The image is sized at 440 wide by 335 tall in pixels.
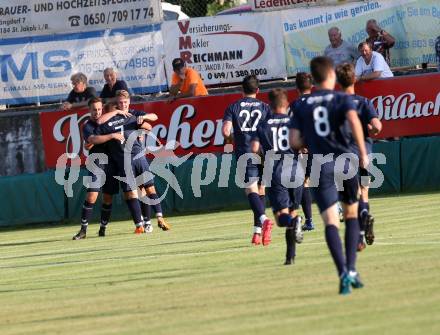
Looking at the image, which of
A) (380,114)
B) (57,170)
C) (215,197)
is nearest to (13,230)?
(57,170)

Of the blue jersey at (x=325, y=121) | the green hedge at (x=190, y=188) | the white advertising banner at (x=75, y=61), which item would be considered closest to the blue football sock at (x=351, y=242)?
the blue jersey at (x=325, y=121)

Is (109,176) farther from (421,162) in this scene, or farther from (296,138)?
(296,138)

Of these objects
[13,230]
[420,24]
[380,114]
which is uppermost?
[420,24]

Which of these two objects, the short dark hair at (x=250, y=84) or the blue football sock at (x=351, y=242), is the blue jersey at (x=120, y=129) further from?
the blue football sock at (x=351, y=242)

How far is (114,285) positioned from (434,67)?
43.6 feet

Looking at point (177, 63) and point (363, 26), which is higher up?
point (363, 26)

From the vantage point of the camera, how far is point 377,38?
2477cm

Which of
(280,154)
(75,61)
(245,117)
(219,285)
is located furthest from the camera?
(75,61)

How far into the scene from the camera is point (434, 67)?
82.6 ft

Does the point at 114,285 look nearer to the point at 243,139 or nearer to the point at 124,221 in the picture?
the point at 243,139

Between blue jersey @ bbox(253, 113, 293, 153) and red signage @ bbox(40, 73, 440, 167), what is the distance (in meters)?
8.70

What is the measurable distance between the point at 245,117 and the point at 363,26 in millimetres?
9055

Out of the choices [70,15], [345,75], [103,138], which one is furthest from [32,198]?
[345,75]

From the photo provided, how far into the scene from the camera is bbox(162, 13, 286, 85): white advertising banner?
1018 inches
